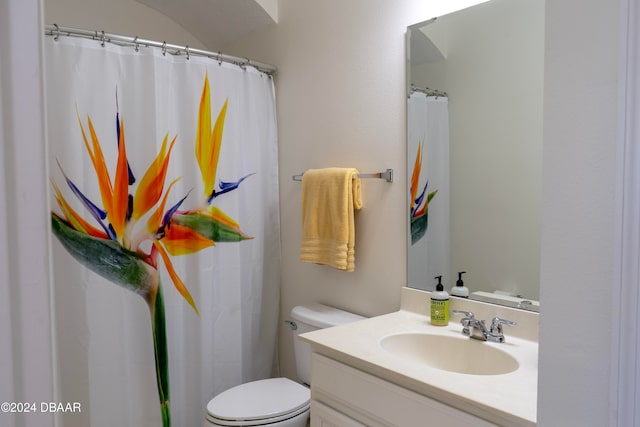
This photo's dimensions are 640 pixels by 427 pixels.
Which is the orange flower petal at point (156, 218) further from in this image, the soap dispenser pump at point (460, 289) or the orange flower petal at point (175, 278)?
the soap dispenser pump at point (460, 289)

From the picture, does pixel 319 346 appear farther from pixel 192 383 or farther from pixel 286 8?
pixel 286 8

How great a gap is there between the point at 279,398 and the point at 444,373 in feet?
2.92

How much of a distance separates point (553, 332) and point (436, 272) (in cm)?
120

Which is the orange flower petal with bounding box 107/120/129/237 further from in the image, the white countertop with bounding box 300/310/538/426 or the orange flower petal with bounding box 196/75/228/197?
the white countertop with bounding box 300/310/538/426

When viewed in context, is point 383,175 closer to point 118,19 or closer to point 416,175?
point 416,175

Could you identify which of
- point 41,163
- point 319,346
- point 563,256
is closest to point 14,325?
point 41,163

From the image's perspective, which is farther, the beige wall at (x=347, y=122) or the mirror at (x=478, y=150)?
the beige wall at (x=347, y=122)

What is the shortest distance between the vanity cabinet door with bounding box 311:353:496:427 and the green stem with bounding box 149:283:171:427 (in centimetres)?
85

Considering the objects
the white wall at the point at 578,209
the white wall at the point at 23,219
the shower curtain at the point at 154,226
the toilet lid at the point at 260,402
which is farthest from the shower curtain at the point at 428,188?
the white wall at the point at 23,219

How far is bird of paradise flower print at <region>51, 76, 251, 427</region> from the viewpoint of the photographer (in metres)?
1.91

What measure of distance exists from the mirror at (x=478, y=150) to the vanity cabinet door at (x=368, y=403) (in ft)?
1.80

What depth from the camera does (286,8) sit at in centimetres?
239

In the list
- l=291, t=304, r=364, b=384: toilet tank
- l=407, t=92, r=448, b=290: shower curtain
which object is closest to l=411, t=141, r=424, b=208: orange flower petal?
l=407, t=92, r=448, b=290: shower curtain

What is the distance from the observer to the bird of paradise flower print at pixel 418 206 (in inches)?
72.1
